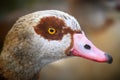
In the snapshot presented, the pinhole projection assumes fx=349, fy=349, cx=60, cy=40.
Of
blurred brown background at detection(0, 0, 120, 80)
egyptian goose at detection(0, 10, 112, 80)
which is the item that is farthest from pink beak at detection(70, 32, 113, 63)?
blurred brown background at detection(0, 0, 120, 80)

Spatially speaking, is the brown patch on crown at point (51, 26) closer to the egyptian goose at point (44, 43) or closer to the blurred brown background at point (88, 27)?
the egyptian goose at point (44, 43)

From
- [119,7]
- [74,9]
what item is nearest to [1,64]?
[74,9]

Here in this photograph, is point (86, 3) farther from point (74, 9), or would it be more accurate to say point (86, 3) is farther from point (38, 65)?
point (38, 65)

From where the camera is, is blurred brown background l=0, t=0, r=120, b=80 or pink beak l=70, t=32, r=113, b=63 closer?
pink beak l=70, t=32, r=113, b=63

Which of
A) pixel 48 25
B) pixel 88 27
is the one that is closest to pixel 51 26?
pixel 48 25

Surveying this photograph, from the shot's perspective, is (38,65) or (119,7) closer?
(38,65)

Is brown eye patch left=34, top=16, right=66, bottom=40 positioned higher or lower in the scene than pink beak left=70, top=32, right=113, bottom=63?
higher

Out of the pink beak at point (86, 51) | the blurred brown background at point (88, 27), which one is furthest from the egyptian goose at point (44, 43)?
the blurred brown background at point (88, 27)

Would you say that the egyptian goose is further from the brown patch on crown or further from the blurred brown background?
the blurred brown background
